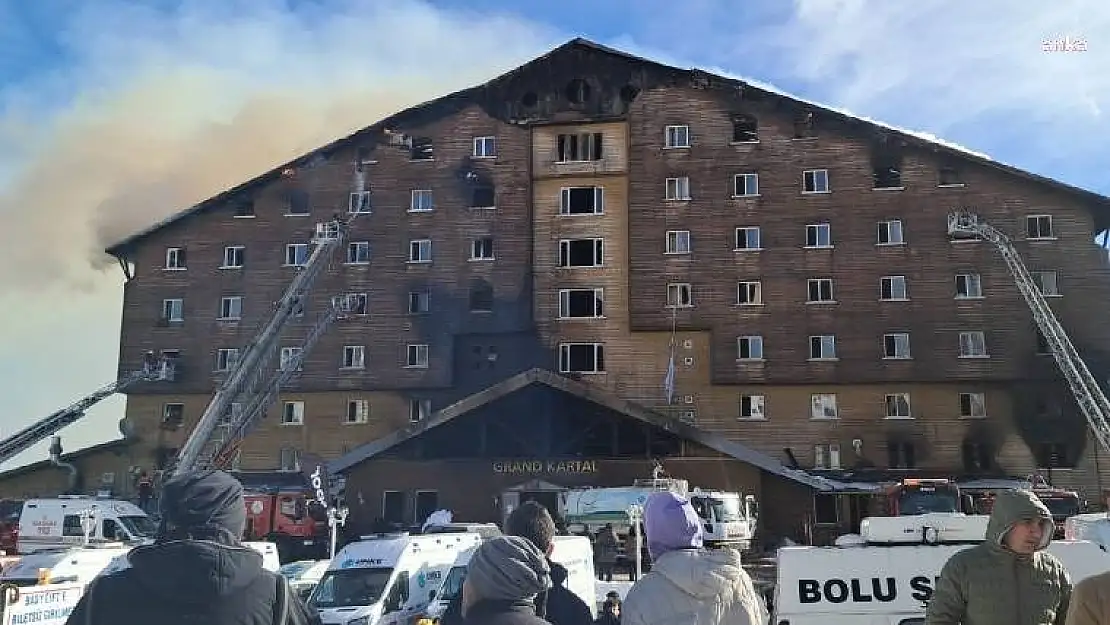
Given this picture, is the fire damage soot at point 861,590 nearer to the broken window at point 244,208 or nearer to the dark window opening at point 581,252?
the dark window opening at point 581,252

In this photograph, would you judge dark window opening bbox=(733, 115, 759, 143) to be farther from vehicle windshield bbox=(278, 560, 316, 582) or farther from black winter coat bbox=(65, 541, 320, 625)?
black winter coat bbox=(65, 541, 320, 625)

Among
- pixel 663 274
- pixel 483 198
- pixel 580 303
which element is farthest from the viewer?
pixel 483 198

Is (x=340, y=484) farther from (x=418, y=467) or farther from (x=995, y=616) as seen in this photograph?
(x=995, y=616)

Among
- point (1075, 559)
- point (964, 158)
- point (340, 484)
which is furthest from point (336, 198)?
point (1075, 559)

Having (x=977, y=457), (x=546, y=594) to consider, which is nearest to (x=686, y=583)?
(x=546, y=594)

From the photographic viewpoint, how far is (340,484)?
36062 mm

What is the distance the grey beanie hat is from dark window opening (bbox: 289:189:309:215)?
44866 millimetres

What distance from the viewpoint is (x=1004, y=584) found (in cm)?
471

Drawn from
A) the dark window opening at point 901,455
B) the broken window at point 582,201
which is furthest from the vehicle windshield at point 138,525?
the dark window opening at point 901,455

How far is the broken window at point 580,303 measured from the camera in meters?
43.2

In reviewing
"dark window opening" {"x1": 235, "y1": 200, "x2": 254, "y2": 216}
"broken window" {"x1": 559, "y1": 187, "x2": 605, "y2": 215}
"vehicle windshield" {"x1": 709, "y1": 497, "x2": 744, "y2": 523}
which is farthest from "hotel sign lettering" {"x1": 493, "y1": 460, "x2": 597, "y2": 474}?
"dark window opening" {"x1": 235, "y1": 200, "x2": 254, "y2": 216}

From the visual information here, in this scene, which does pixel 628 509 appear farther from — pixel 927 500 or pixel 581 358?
pixel 581 358

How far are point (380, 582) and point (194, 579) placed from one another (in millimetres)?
12767

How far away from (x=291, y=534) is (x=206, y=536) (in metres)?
32.7
